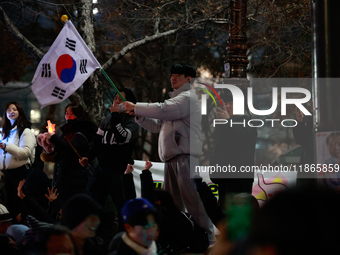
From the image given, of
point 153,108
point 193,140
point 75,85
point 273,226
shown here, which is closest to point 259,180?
point 193,140

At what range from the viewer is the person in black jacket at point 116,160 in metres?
6.61

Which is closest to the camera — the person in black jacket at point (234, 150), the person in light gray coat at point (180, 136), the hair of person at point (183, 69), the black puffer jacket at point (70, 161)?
the person in light gray coat at point (180, 136)

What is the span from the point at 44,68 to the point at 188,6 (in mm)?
6827

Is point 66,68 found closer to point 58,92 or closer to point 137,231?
point 58,92

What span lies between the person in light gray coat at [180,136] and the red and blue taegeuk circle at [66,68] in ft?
3.68

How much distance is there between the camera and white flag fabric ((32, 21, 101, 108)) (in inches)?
255

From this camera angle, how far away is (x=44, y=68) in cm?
651

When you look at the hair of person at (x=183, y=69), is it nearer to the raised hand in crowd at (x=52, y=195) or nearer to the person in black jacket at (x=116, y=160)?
the person in black jacket at (x=116, y=160)

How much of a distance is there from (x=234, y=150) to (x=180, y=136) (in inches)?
31.0

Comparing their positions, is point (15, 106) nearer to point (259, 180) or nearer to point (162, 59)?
point (259, 180)

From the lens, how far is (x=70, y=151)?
702 centimetres

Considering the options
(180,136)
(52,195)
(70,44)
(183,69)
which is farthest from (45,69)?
(180,136)

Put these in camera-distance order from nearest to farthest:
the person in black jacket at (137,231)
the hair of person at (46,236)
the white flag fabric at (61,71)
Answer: the hair of person at (46,236) < the person in black jacket at (137,231) < the white flag fabric at (61,71)

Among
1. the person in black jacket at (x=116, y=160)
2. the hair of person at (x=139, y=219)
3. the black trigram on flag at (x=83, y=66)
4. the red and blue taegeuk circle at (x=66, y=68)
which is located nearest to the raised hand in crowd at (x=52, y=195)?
the person in black jacket at (x=116, y=160)
